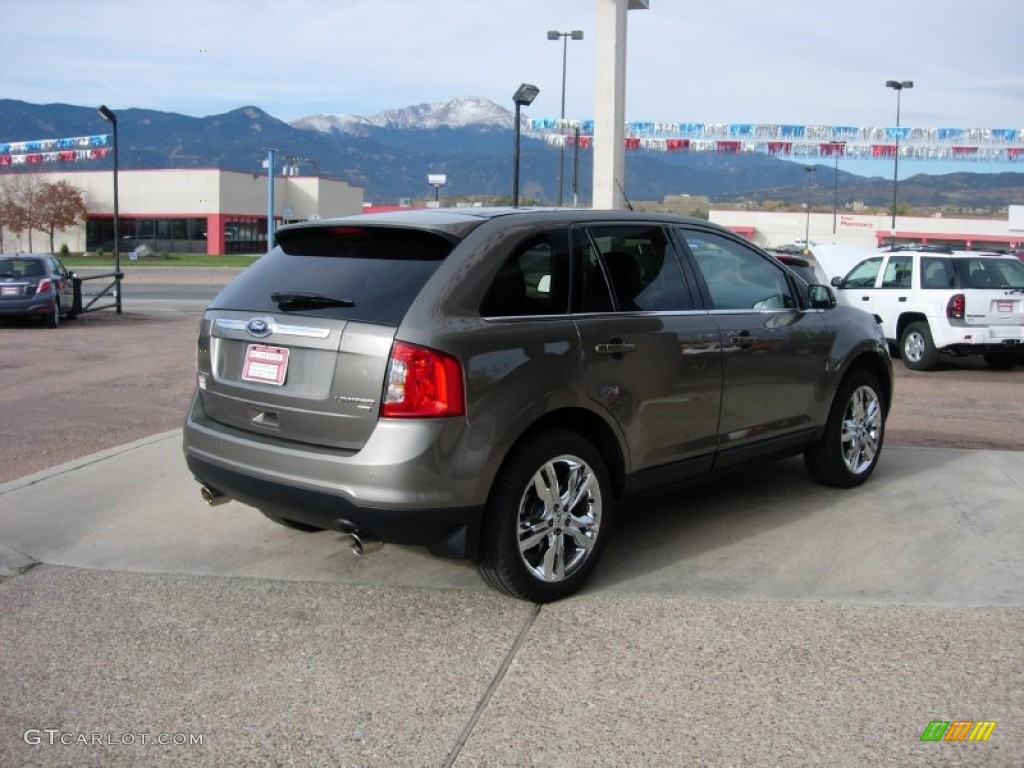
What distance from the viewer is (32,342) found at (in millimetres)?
16141

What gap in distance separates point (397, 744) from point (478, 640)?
35.4 inches

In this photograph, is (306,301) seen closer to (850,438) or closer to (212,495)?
(212,495)

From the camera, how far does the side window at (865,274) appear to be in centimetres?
1555

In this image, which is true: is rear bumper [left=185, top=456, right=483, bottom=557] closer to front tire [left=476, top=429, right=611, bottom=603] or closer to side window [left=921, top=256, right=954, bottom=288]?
front tire [left=476, top=429, right=611, bottom=603]

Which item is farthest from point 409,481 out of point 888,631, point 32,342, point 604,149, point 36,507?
point 604,149

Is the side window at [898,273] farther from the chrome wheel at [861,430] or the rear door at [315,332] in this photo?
the rear door at [315,332]

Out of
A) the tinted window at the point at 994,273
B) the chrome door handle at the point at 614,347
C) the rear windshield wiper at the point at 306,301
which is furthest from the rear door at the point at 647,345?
the tinted window at the point at 994,273

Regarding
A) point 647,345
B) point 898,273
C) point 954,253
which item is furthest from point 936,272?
point 647,345

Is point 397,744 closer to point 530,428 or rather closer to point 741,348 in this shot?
point 530,428

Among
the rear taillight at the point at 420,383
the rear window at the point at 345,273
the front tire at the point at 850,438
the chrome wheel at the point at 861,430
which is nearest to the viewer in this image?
the rear taillight at the point at 420,383

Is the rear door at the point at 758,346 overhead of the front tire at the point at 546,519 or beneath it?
overhead

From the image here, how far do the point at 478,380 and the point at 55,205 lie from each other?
72.0 metres

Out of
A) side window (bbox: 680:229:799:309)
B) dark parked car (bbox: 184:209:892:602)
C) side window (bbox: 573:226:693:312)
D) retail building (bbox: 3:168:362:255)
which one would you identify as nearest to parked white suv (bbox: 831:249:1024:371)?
side window (bbox: 680:229:799:309)

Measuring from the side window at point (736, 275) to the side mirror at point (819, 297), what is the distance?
16cm
